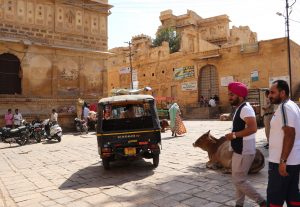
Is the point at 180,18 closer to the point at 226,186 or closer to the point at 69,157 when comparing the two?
the point at 69,157

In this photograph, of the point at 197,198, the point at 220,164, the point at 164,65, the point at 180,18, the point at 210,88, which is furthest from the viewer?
the point at 180,18

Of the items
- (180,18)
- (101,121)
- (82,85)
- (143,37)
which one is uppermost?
(180,18)

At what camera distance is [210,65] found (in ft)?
103

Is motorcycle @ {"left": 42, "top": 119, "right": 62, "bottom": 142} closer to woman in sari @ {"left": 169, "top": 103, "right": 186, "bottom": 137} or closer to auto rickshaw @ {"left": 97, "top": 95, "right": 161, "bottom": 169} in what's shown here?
woman in sari @ {"left": 169, "top": 103, "right": 186, "bottom": 137}

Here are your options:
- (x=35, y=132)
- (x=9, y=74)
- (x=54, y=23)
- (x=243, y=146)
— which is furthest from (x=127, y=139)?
(x=54, y=23)

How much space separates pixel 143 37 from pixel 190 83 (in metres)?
18.3

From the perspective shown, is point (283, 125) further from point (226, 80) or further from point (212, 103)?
point (226, 80)

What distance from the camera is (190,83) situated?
32.5m

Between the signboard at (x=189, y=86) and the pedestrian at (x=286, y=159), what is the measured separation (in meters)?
28.8

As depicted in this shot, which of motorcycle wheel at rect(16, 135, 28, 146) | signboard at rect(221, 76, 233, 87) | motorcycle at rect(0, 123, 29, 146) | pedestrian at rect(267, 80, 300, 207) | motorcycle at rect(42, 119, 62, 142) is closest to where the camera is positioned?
pedestrian at rect(267, 80, 300, 207)

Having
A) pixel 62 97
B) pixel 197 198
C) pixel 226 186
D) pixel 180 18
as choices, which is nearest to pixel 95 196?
pixel 197 198

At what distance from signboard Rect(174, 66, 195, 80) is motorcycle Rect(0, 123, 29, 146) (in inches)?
819

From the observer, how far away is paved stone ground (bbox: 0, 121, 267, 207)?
532 centimetres

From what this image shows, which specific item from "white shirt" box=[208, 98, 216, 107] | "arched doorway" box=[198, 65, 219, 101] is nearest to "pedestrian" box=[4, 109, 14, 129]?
"white shirt" box=[208, 98, 216, 107]
